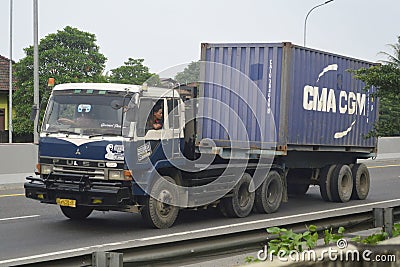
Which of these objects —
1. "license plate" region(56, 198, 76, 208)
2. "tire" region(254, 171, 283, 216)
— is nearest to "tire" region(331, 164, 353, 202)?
"tire" region(254, 171, 283, 216)

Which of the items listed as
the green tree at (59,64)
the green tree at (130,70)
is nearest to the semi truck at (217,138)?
the green tree at (59,64)

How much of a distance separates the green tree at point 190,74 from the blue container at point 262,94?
0.69 ft

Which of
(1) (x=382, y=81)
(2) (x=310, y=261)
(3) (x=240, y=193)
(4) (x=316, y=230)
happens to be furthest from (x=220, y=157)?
(2) (x=310, y=261)

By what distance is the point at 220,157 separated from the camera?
14805 millimetres

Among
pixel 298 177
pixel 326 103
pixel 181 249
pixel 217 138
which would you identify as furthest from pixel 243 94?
pixel 181 249

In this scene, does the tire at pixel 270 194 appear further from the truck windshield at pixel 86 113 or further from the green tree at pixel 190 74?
the truck windshield at pixel 86 113

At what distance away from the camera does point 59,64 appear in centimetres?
4925

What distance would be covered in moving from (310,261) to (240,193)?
9.34 metres

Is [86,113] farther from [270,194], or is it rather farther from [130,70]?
[130,70]

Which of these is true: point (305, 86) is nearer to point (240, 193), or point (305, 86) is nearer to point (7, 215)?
point (240, 193)

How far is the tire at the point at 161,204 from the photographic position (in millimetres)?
12664

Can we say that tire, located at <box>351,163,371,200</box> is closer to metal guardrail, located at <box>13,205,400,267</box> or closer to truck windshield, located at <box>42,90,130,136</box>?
truck windshield, located at <box>42,90,130,136</box>

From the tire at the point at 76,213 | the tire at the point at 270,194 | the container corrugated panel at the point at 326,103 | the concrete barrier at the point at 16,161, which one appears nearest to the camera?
the tire at the point at 76,213

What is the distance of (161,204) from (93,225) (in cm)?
143
